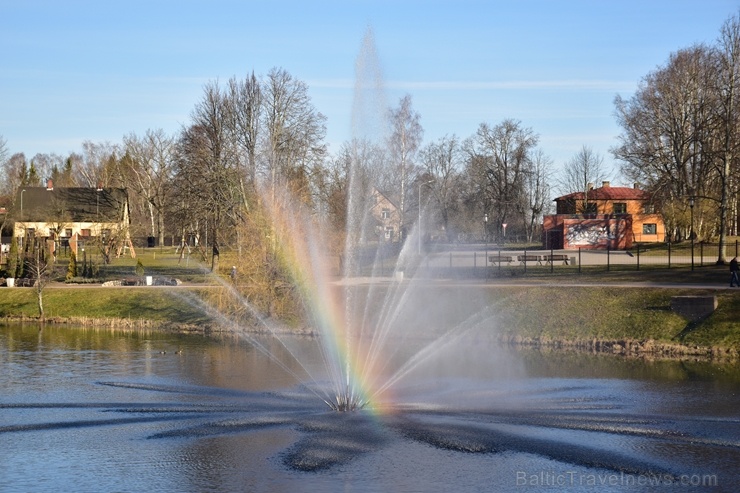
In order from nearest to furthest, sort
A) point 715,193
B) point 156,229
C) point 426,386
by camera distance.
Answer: point 426,386, point 715,193, point 156,229

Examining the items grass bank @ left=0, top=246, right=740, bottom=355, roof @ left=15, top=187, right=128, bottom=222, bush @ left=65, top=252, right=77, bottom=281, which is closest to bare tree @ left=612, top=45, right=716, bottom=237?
grass bank @ left=0, top=246, right=740, bottom=355

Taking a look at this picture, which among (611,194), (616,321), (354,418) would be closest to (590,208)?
(611,194)

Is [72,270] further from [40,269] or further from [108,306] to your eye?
[108,306]

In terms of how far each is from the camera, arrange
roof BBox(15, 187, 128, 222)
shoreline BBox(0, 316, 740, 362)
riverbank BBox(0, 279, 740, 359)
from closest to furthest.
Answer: shoreline BBox(0, 316, 740, 362)
riverbank BBox(0, 279, 740, 359)
roof BBox(15, 187, 128, 222)

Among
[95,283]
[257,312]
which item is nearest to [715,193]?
[257,312]

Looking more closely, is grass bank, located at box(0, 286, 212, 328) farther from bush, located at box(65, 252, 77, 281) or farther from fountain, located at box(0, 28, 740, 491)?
fountain, located at box(0, 28, 740, 491)

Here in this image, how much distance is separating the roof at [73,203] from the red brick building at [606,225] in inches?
1847

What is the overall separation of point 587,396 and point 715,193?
5139 centimetres

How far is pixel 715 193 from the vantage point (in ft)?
242

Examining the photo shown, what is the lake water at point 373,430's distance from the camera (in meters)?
19.1

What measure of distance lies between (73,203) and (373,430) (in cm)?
8983

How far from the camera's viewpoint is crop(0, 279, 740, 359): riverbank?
129ft

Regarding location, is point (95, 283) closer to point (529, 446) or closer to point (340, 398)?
point (340, 398)

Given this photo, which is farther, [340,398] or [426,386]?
[426,386]
